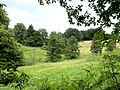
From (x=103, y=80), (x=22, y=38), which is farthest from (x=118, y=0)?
(x=22, y=38)

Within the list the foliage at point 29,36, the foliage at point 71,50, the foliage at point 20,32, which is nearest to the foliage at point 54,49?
the foliage at point 71,50

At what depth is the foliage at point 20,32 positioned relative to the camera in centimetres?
12262

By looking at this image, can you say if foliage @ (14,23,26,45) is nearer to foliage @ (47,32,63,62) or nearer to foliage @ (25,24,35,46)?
foliage @ (25,24,35,46)

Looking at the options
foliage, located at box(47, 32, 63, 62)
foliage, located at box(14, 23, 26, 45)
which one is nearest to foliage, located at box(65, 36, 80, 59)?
foliage, located at box(47, 32, 63, 62)

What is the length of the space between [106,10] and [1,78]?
3.97 meters

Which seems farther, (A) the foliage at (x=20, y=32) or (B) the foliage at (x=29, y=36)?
(A) the foliage at (x=20, y=32)

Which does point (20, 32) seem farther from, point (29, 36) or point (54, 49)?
point (54, 49)

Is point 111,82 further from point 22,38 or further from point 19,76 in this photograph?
point 22,38

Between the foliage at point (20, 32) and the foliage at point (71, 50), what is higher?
the foliage at point (20, 32)

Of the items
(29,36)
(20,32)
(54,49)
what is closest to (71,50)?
(54,49)

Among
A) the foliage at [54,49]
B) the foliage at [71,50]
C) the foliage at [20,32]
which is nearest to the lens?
the foliage at [54,49]

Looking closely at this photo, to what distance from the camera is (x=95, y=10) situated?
9500mm

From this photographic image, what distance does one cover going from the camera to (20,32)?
127 metres

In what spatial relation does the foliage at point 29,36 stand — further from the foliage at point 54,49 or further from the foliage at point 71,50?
the foliage at point 54,49
